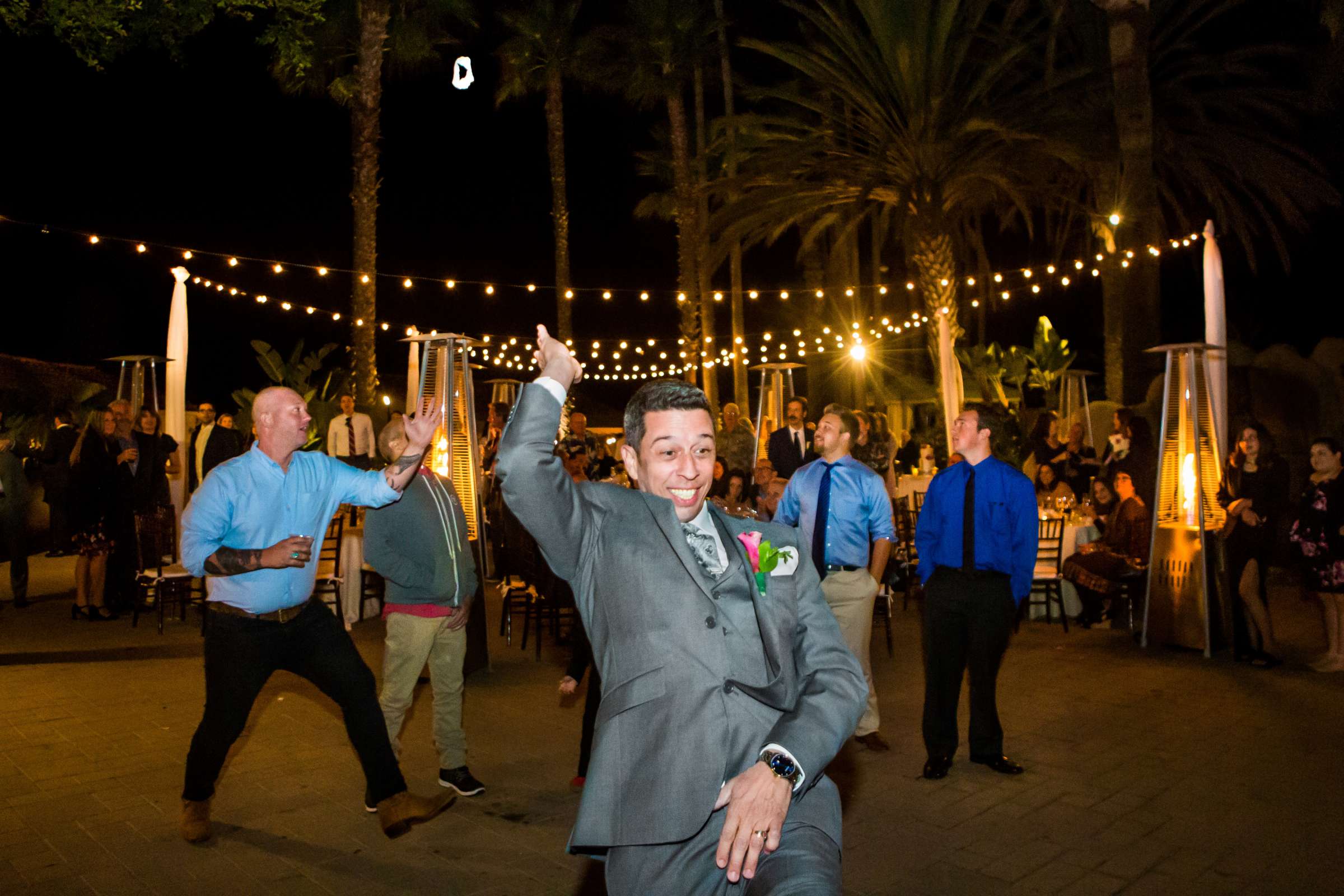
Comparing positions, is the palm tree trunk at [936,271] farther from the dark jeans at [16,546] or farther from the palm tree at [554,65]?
the dark jeans at [16,546]

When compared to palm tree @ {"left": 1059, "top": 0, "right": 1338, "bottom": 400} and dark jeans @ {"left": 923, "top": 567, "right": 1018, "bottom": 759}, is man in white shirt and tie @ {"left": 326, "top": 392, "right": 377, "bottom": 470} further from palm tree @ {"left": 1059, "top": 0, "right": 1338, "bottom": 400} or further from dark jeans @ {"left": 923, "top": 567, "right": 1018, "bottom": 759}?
palm tree @ {"left": 1059, "top": 0, "right": 1338, "bottom": 400}

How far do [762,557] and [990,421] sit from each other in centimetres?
373

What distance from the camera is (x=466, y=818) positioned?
511cm

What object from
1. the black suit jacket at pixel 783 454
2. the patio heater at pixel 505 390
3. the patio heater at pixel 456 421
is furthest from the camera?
the patio heater at pixel 505 390

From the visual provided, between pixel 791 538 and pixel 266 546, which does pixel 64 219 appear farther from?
pixel 791 538

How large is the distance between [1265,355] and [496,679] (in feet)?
46.9

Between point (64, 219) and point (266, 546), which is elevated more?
point (64, 219)

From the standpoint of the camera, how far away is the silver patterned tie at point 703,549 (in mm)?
2525

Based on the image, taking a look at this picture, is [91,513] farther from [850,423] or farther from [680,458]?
[680,458]

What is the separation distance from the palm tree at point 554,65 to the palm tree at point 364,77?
5.52 m

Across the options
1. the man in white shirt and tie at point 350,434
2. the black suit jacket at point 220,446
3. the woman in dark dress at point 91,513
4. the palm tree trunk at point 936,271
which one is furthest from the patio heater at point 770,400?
the woman in dark dress at point 91,513

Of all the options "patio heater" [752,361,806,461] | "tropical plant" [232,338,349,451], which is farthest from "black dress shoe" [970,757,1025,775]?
"tropical plant" [232,338,349,451]

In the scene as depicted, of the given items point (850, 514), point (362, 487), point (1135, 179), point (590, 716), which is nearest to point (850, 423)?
point (850, 514)

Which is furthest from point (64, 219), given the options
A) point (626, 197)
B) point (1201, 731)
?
point (1201, 731)
